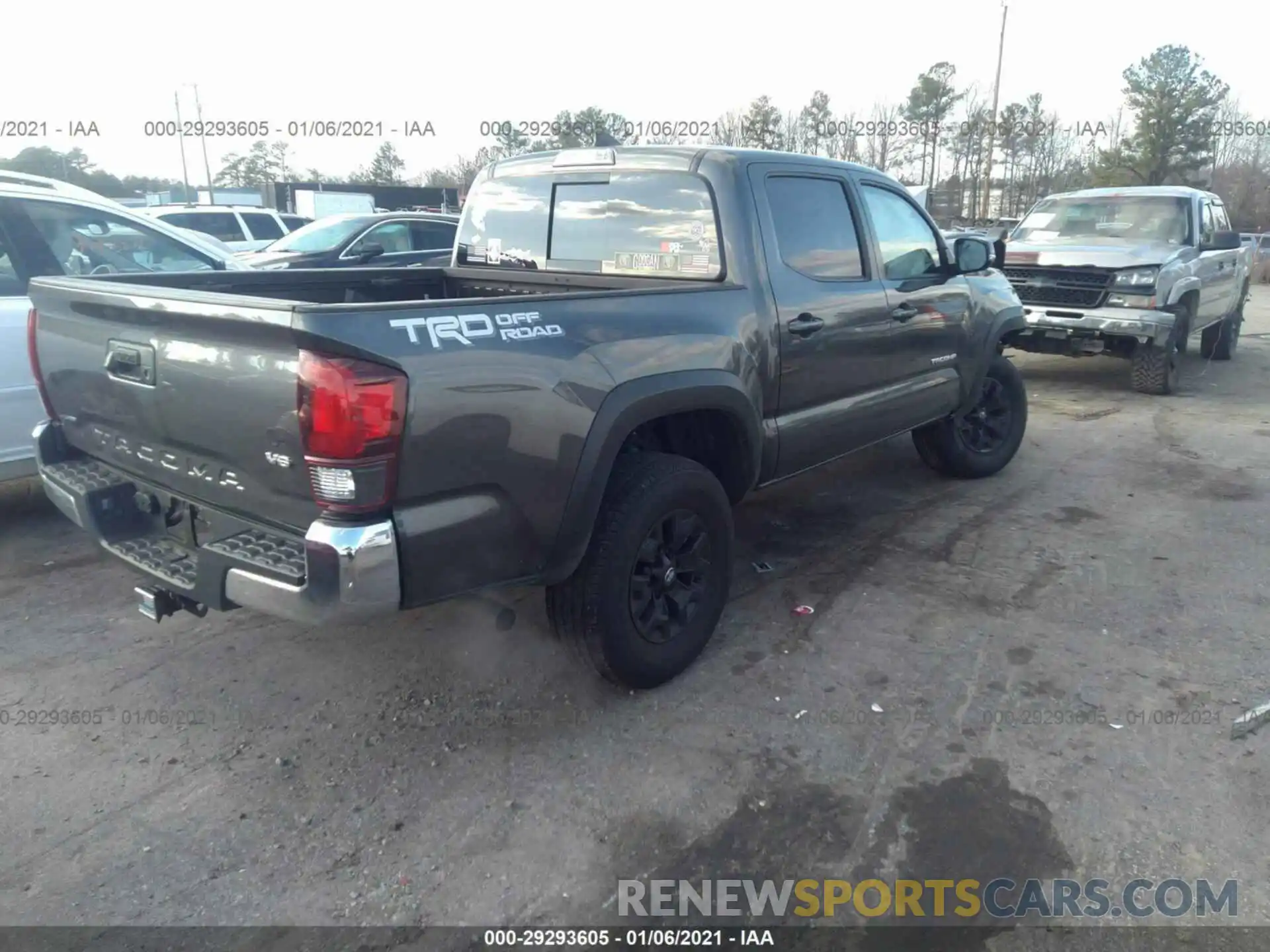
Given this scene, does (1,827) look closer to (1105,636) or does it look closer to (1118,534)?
(1105,636)

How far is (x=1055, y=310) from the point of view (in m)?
8.98

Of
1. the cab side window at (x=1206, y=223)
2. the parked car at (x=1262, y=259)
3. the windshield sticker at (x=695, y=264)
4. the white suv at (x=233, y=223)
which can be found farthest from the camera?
the parked car at (x=1262, y=259)

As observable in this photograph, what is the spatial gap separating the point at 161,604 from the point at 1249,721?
3.83 m

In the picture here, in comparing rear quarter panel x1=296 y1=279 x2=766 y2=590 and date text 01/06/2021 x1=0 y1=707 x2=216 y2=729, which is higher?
rear quarter panel x1=296 y1=279 x2=766 y2=590

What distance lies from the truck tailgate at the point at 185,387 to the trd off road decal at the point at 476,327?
1.02 ft

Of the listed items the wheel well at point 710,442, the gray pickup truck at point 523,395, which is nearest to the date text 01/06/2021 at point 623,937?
the gray pickup truck at point 523,395

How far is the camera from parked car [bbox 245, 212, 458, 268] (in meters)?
10.2

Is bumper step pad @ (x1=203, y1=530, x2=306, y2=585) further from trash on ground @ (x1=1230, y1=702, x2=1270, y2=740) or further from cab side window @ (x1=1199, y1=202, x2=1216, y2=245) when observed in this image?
cab side window @ (x1=1199, y1=202, x2=1216, y2=245)

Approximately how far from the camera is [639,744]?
3.14 metres

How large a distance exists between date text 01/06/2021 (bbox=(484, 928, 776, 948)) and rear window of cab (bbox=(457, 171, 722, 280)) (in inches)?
95.5

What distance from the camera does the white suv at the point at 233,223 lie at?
1352cm

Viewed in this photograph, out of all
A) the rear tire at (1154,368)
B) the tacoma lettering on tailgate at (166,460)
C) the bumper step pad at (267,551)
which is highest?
the tacoma lettering on tailgate at (166,460)

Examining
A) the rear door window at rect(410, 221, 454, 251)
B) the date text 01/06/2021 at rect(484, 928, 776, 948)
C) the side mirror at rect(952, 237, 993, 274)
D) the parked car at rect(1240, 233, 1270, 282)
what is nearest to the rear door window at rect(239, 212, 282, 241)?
the rear door window at rect(410, 221, 454, 251)

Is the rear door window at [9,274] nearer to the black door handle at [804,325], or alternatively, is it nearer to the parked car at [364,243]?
the black door handle at [804,325]
